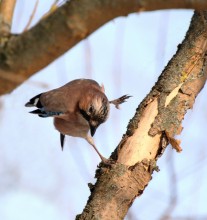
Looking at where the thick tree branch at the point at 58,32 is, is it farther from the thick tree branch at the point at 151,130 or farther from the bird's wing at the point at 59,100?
the bird's wing at the point at 59,100

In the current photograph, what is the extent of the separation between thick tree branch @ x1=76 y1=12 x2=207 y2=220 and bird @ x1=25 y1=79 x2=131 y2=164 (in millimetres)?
859

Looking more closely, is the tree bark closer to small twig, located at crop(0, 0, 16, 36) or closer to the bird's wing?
small twig, located at crop(0, 0, 16, 36)

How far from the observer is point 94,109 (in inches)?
190

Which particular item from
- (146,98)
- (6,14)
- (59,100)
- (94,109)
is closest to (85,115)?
(94,109)

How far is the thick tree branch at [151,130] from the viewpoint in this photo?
3562 millimetres

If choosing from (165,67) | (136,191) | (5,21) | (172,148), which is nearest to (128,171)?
(136,191)

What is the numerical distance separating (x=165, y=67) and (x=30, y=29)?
2188mm

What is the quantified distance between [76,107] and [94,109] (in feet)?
0.62

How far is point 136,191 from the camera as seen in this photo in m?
3.67

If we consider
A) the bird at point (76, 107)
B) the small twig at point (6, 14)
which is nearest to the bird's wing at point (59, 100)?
the bird at point (76, 107)

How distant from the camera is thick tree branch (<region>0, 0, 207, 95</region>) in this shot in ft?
6.88

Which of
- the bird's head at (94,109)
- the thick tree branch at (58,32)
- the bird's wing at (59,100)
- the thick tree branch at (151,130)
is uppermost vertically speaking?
the bird's wing at (59,100)

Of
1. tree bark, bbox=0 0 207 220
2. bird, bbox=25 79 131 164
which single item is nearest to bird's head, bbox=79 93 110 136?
bird, bbox=25 79 131 164

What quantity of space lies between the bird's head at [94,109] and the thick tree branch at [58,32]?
8.58 ft
